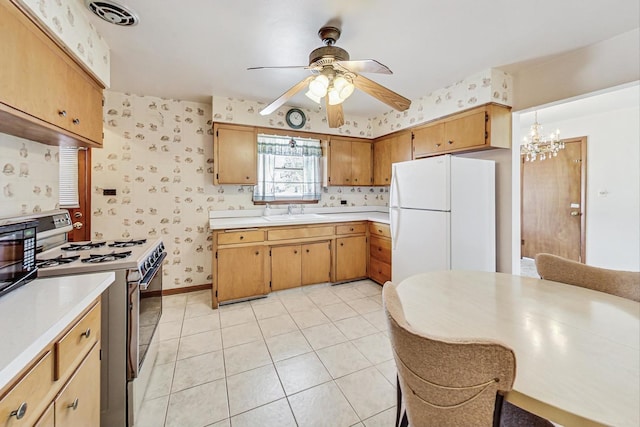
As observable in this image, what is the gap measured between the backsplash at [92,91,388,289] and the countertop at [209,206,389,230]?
116 millimetres

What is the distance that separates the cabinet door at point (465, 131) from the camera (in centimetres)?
263

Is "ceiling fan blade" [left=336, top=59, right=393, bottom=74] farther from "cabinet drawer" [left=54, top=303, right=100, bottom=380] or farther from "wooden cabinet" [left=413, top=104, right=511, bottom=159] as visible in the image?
"cabinet drawer" [left=54, top=303, right=100, bottom=380]

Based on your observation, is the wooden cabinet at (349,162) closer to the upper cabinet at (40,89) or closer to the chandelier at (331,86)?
the chandelier at (331,86)

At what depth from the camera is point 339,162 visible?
156 inches

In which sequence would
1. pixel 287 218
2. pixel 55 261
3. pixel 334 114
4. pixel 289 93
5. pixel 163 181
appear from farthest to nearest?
pixel 287 218 < pixel 163 181 < pixel 334 114 < pixel 289 93 < pixel 55 261

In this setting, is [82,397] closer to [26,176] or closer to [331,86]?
[26,176]

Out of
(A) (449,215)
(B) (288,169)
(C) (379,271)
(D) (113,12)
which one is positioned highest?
(D) (113,12)

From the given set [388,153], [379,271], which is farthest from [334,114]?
[379,271]

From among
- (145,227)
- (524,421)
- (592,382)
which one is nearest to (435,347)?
(592,382)

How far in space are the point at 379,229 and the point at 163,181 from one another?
2783 mm

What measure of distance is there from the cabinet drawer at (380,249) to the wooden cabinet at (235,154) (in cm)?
179

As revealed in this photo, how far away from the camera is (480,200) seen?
2.64m

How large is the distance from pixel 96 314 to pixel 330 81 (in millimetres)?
1837

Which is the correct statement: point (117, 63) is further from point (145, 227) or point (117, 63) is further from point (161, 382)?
point (161, 382)
